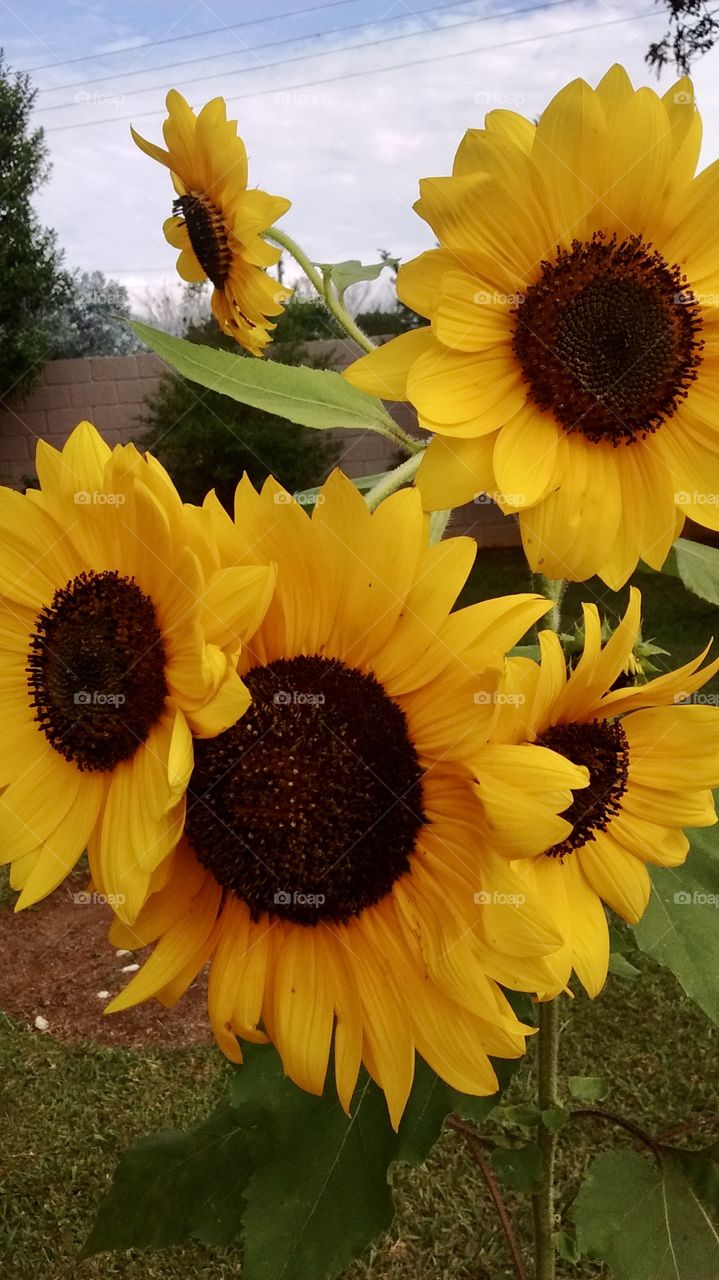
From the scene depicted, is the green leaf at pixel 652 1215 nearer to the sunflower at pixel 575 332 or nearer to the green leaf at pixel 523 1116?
the green leaf at pixel 523 1116

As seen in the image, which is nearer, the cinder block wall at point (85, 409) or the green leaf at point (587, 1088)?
the green leaf at point (587, 1088)

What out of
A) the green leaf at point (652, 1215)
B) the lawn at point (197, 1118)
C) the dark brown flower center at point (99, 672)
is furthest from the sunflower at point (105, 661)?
the lawn at point (197, 1118)

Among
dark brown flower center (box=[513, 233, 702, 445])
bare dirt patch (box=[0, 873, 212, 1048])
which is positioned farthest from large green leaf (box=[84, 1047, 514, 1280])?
bare dirt patch (box=[0, 873, 212, 1048])

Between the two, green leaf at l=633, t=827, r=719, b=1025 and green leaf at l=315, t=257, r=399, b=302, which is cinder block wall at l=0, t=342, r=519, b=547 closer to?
green leaf at l=315, t=257, r=399, b=302

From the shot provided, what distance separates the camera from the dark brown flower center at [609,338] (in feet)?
2.24

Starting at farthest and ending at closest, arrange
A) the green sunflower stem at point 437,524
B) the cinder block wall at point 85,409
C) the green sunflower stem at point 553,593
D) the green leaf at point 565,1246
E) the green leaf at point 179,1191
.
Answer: the cinder block wall at point 85,409, the green leaf at point 565,1246, the green leaf at point 179,1191, the green sunflower stem at point 553,593, the green sunflower stem at point 437,524

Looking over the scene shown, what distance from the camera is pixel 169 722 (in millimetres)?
573

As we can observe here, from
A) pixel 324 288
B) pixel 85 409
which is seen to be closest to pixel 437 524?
pixel 324 288

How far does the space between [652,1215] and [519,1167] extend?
0.85 feet

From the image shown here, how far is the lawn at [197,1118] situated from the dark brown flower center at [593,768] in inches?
75.3

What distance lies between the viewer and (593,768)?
29.2 inches

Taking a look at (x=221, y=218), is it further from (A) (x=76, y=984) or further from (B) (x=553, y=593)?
(A) (x=76, y=984)

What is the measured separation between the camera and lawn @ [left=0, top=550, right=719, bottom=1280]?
8.17 ft

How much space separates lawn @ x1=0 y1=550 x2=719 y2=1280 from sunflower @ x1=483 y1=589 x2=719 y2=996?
1888mm
